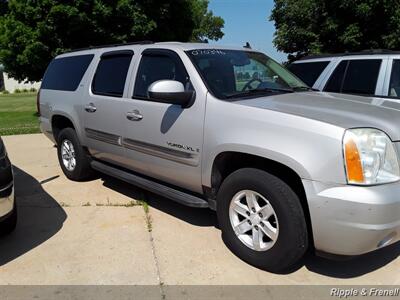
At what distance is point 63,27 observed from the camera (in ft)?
46.6

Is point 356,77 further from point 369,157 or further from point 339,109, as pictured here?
point 369,157

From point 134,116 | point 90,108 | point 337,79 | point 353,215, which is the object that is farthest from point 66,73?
point 353,215

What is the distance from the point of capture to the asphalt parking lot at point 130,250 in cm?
370

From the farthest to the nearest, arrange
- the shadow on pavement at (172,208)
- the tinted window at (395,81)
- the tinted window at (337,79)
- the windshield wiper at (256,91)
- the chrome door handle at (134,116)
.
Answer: the tinted window at (337,79) → the tinted window at (395,81) → the shadow on pavement at (172,208) → the chrome door handle at (134,116) → the windshield wiper at (256,91)

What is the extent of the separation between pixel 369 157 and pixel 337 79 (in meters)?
3.64

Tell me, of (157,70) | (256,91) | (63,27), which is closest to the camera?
(256,91)

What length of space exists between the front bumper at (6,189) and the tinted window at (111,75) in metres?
1.59

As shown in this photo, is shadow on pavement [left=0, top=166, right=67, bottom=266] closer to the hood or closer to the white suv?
the hood

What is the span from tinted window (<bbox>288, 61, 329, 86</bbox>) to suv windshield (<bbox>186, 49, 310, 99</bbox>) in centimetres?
192

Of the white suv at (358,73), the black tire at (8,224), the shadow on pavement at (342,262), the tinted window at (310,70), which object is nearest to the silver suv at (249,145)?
the shadow on pavement at (342,262)

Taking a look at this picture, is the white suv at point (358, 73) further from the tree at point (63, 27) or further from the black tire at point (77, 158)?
the tree at point (63, 27)

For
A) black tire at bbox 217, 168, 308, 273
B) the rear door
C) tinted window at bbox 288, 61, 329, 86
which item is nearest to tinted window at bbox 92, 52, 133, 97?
the rear door

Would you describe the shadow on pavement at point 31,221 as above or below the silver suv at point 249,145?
below

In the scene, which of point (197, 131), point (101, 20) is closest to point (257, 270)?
point (197, 131)
